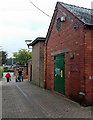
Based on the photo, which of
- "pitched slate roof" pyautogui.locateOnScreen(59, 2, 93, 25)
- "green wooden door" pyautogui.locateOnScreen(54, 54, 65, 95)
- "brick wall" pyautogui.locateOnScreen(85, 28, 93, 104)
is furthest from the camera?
"green wooden door" pyautogui.locateOnScreen(54, 54, 65, 95)

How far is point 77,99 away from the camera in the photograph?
7.89 meters

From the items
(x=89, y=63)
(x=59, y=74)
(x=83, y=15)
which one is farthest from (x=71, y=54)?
(x=83, y=15)

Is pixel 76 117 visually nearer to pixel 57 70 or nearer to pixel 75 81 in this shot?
pixel 75 81

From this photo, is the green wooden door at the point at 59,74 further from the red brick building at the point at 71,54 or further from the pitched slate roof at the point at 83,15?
the pitched slate roof at the point at 83,15

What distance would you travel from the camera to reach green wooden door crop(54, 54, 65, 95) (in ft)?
32.4

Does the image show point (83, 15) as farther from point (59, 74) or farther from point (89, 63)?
point (59, 74)

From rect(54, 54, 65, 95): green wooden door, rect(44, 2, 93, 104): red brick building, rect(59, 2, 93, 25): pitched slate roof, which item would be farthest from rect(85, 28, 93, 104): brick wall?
rect(54, 54, 65, 95): green wooden door

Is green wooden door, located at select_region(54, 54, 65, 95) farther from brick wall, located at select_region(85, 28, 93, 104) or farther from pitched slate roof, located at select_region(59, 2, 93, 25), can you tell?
pitched slate roof, located at select_region(59, 2, 93, 25)

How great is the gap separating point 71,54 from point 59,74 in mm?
2214

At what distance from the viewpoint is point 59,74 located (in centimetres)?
1038

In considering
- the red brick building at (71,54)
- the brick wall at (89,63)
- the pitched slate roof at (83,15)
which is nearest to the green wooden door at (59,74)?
the red brick building at (71,54)

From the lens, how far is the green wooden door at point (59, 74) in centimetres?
988

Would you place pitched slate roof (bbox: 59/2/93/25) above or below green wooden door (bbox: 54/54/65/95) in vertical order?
above

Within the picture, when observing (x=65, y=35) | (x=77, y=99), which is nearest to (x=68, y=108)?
(x=77, y=99)
